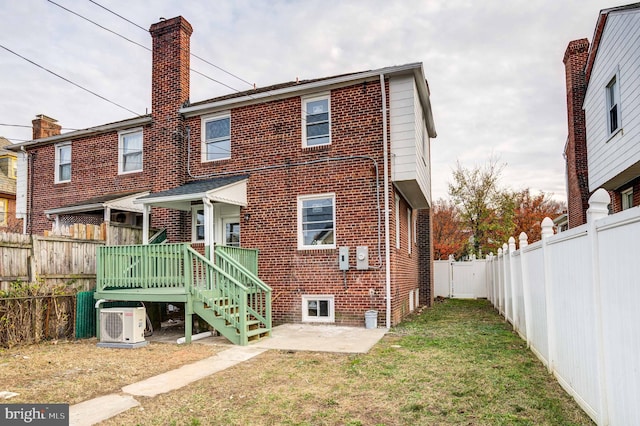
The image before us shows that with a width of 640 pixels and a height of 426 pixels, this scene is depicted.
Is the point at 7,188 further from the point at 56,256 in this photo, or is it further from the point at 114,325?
the point at 114,325

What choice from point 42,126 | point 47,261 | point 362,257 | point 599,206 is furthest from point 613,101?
point 42,126

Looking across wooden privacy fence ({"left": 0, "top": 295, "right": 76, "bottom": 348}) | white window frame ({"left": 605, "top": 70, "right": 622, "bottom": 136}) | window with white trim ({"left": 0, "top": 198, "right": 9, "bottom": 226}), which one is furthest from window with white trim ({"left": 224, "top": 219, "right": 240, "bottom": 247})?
window with white trim ({"left": 0, "top": 198, "right": 9, "bottom": 226})

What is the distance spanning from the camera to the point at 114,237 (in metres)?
12.1

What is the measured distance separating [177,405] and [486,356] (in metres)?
4.86

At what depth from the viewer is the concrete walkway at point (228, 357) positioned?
4.93 meters

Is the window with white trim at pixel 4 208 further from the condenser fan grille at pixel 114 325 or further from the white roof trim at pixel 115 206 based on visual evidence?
the condenser fan grille at pixel 114 325

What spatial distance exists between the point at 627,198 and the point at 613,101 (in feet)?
9.91

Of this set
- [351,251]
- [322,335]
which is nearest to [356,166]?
[351,251]

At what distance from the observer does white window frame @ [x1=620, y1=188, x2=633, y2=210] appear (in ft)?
42.8

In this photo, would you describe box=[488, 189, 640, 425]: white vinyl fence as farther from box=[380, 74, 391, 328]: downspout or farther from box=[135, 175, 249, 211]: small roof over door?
box=[135, 175, 249, 211]: small roof over door

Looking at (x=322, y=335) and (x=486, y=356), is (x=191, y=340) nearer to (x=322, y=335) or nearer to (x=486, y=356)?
(x=322, y=335)

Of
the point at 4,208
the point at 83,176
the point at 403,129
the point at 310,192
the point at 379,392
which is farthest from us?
the point at 4,208

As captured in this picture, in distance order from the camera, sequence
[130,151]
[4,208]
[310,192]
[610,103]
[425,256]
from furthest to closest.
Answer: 1. [4,208]
2. [425,256]
3. [130,151]
4. [610,103]
5. [310,192]

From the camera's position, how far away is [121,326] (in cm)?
887
